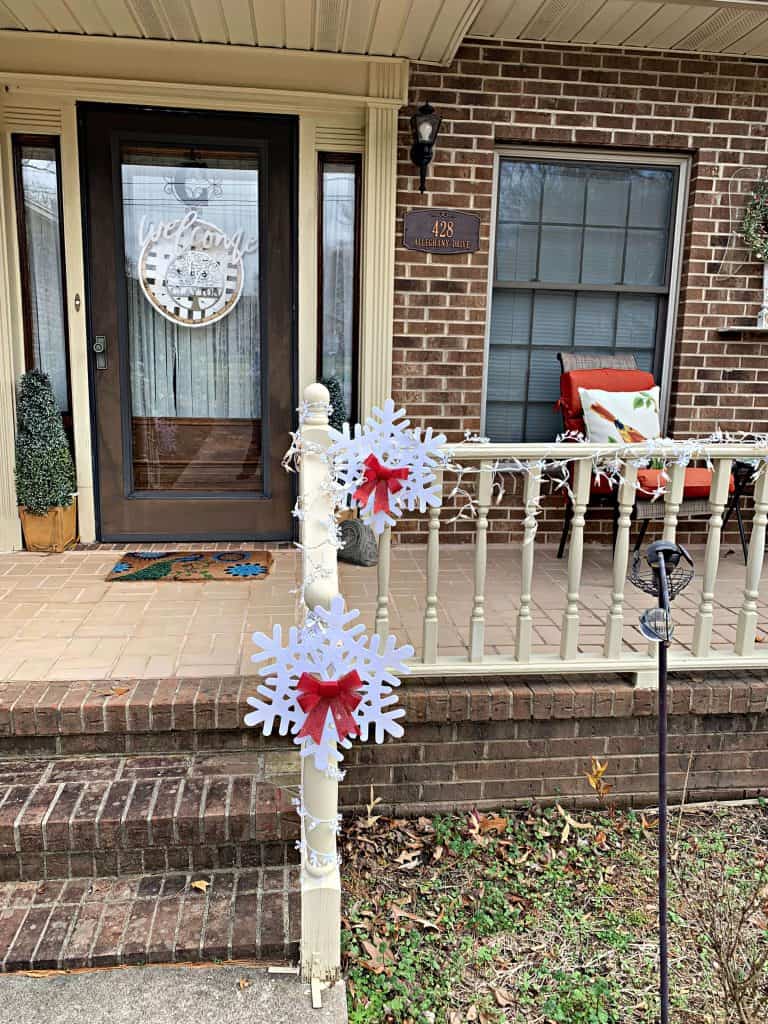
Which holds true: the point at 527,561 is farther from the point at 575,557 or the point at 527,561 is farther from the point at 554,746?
the point at 554,746

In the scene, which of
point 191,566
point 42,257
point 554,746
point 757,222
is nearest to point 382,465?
point 554,746

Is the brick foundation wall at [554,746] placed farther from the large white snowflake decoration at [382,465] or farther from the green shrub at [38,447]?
the green shrub at [38,447]

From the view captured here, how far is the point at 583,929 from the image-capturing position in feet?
6.70

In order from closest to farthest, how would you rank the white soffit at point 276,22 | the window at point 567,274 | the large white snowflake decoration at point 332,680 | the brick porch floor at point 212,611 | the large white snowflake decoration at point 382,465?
A: the large white snowflake decoration at point 332,680
the large white snowflake decoration at point 382,465
the brick porch floor at point 212,611
the white soffit at point 276,22
the window at point 567,274

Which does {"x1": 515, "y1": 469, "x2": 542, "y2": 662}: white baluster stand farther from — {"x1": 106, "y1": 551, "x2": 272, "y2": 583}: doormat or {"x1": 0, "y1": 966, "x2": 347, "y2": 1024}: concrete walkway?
{"x1": 106, "y1": 551, "x2": 272, "y2": 583}: doormat

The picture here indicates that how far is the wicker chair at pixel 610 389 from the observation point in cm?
343

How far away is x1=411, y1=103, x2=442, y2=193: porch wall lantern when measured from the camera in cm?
350

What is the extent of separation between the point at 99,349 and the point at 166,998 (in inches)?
117

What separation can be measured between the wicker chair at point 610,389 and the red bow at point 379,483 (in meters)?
1.83

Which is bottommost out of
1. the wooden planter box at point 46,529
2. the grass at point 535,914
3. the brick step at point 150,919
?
the grass at point 535,914

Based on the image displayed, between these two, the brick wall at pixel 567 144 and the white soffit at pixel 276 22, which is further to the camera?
the brick wall at pixel 567 144

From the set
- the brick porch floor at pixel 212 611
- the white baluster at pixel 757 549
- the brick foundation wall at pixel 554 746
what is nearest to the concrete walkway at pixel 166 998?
the brick foundation wall at pixel 554 746

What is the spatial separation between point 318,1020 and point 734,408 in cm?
359

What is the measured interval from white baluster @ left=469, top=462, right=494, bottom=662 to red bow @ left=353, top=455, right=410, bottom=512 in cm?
→ 36
